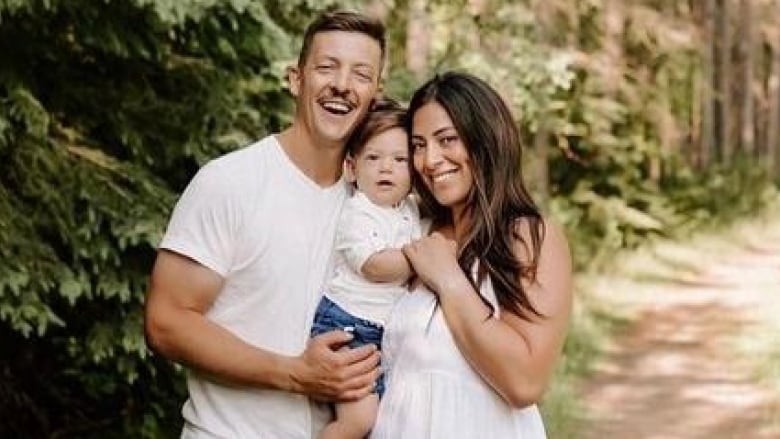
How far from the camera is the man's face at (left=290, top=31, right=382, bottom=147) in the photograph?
3.07 metres

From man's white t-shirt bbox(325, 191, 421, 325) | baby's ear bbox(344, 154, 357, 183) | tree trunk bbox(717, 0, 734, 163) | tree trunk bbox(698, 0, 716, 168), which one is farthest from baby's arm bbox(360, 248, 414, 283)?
tree trunk bbox(717, 0, 734, 163)

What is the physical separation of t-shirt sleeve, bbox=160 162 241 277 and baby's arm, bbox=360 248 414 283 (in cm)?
33

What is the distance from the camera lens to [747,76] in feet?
100

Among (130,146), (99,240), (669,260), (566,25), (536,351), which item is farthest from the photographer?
(669,260)

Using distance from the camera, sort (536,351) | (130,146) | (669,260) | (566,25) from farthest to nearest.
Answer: (669,260), (566,25), (130,146), (536,351)

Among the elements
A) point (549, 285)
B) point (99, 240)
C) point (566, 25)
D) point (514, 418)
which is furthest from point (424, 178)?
point (566, 25)

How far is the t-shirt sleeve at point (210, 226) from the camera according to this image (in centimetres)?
295

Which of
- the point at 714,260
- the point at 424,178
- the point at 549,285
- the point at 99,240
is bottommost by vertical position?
the point at 714,260

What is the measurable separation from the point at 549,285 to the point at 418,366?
1.21 feet

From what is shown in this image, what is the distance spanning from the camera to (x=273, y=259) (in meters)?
2.99

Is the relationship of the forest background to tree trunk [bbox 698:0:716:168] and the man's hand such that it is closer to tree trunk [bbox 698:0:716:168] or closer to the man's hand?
the man's hand

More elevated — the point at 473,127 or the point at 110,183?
the point at 473,127

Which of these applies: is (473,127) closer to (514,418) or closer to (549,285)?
(549,285)

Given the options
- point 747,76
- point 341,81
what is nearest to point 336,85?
point 341,81
